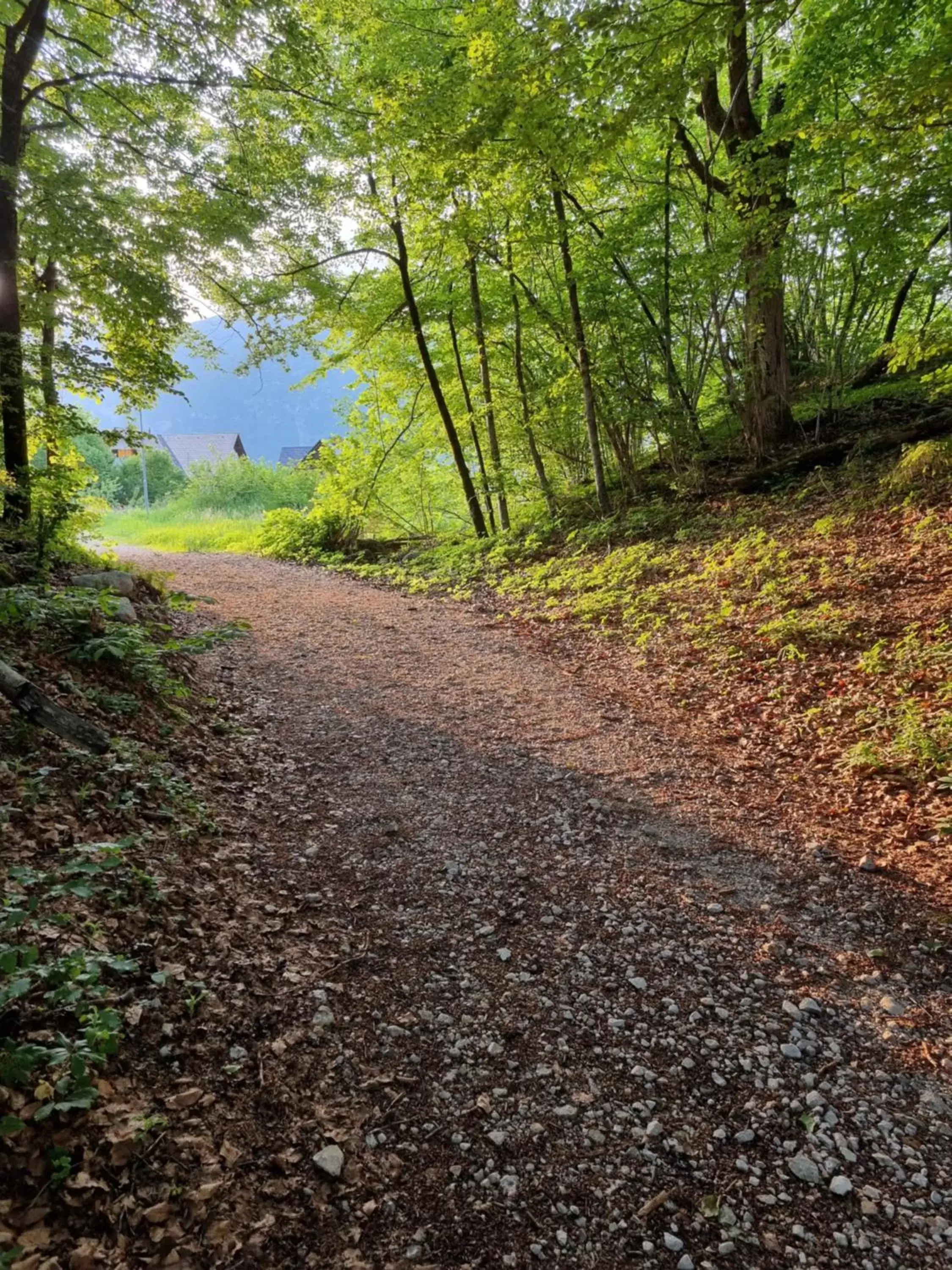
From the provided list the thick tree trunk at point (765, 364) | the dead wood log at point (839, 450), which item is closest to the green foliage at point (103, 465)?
the thick tree trunk at point (765, 364)

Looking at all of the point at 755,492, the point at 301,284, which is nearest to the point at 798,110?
the point at 755,492

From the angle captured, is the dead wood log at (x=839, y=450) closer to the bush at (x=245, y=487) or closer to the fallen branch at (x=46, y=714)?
the fallen branch at (x=46, y=714)

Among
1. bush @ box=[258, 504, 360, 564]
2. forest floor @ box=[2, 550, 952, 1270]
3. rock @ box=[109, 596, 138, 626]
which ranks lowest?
forest floor @ box=[2, 550, 952, 1270]

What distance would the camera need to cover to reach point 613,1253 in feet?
6.23

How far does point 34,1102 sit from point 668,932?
8.67ft

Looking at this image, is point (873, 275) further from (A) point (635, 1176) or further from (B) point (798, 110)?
(A) point (635, 1176)

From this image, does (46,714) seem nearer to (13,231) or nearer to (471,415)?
(13,231)

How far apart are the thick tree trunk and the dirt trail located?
→ 7305mm

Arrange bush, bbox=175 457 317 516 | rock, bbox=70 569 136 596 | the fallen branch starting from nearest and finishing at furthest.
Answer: the fallen branch
rock, bbox=70 569 136 596
bush, bbox=175 457 317 516

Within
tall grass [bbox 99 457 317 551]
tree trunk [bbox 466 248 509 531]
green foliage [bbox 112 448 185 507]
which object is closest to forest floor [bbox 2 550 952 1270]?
tree trunk [bbox 466 248 509 531]

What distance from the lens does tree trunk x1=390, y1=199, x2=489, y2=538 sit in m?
12.4

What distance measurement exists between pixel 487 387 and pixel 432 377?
117cm

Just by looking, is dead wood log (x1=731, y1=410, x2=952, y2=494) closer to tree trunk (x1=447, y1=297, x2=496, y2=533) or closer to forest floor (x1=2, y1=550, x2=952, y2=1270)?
tree trunk (x1=447, y1=297, x2=496, y2=533)

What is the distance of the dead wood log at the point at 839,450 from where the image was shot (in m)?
8.27
